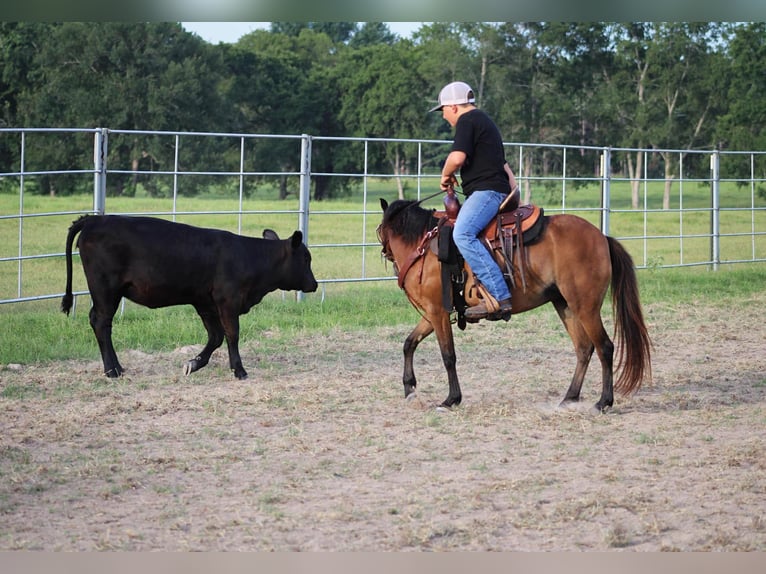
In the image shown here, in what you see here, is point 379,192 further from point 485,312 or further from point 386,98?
point 485,312

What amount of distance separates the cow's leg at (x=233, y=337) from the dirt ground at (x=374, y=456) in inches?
5.2

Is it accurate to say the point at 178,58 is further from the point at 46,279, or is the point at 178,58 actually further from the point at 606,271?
the point at 606,271

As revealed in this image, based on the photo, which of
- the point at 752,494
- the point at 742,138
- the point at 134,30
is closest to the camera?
the point at 752,494

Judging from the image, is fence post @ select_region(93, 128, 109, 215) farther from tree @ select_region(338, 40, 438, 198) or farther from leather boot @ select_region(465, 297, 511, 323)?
tree @ select_region(338, 40, 438, 198)

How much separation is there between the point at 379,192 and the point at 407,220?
101 ft

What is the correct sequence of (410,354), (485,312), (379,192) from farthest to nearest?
(379,192), (410,354), (485,312)

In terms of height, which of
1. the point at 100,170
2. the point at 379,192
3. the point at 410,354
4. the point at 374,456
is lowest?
the point at 374,456

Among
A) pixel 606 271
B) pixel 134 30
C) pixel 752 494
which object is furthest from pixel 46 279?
pixel 134 30

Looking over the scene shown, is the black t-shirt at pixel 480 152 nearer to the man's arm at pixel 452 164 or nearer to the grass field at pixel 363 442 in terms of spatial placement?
the man's arm at pixel 452 164

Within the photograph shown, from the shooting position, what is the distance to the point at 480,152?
278 inches

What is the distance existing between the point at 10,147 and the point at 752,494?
112ft

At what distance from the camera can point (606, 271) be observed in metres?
7.07

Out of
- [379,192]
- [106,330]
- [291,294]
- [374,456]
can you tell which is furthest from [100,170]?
[379,192]

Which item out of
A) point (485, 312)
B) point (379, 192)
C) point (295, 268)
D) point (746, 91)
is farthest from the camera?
point (379, 192)
